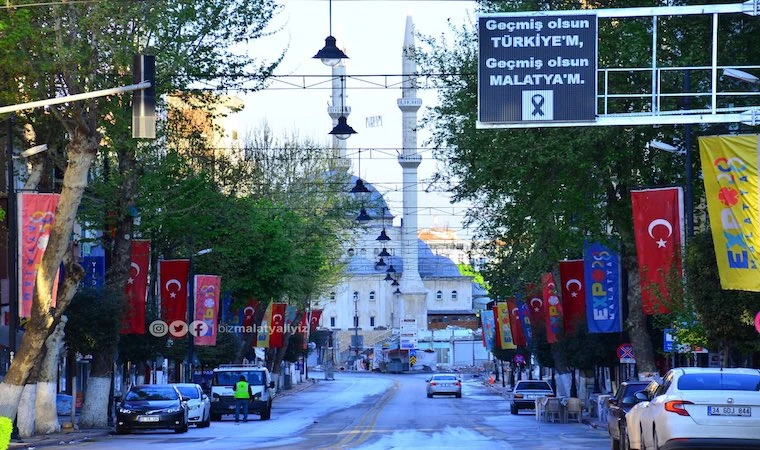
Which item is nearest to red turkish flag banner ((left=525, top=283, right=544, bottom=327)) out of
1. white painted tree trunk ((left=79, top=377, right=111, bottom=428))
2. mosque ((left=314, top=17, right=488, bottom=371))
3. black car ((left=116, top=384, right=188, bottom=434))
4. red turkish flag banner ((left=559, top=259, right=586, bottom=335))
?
red turkish flag banner ((left=559, top=259, right=586, bottom=335))

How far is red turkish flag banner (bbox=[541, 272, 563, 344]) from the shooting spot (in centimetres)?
5941

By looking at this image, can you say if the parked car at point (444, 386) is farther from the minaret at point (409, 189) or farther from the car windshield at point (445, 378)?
the minaret at point (409, 189)

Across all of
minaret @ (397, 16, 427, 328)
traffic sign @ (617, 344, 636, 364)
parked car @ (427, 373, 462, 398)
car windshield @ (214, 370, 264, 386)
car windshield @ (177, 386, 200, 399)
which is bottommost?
parked car @ (427, 373, 462, 398)

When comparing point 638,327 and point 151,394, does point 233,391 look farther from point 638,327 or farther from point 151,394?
point 638,327

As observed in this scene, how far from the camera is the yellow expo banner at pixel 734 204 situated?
87.6 ft

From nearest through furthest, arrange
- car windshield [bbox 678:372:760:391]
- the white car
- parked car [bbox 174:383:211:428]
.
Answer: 1. the white car
2. car windshield [bbox 678:372:760:391]
3. parked car [bbox 174:383:211:428]

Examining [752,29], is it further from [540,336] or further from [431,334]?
[431,334]

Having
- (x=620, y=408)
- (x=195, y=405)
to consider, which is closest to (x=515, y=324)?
(x=195, y=405)

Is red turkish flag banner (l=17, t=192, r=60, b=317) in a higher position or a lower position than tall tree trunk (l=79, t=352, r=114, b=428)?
higher

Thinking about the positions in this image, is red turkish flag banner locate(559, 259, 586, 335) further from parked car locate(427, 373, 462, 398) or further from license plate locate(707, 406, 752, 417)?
parked car locate(427, 373, 462, 398)

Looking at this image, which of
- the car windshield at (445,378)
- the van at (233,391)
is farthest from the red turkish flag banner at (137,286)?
the car windshield at (445,378)

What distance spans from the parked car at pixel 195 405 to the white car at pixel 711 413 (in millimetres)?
27451

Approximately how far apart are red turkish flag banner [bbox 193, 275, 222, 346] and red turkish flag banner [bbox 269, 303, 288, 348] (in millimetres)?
19978

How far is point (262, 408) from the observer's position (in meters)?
54.5
